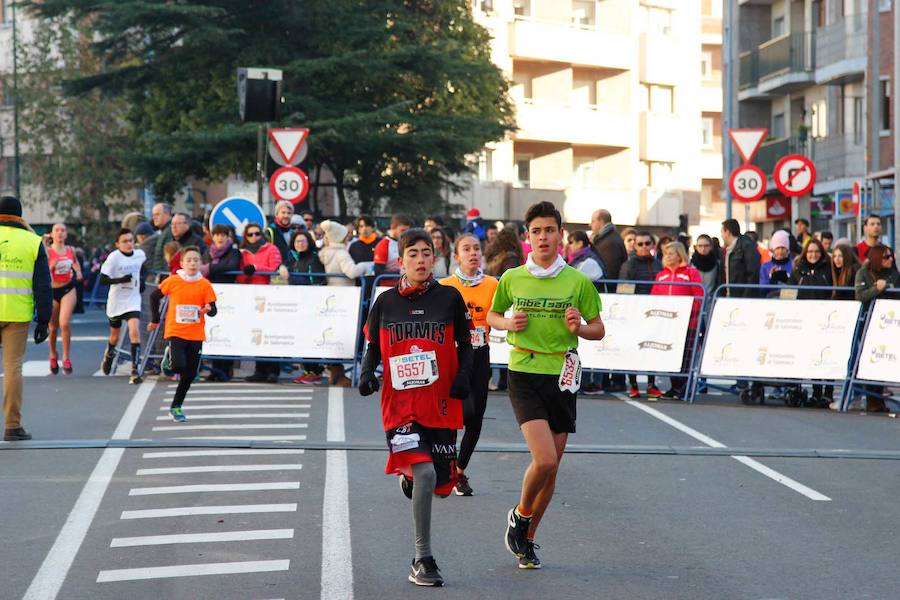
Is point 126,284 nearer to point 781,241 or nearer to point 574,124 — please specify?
point 781,241

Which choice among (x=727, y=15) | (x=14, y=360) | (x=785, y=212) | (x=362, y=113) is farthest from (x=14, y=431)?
(x=727, y=15)

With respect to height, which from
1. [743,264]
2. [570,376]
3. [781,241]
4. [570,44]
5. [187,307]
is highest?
[570,44]

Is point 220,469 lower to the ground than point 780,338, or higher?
lower

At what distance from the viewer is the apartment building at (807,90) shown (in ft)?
148

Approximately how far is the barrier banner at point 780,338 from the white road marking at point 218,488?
771 centimetres

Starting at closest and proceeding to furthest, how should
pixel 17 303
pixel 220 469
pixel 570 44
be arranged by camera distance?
pixel 220 469
pixel 17 303
pixel 570 44

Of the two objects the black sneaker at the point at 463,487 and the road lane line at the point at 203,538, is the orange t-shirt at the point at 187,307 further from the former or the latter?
the road lane line at the point at 203,538

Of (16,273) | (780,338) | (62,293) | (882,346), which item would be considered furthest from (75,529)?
(62,293)

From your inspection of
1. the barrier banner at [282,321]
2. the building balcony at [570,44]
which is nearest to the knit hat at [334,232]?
the barrier banner at [282,321]

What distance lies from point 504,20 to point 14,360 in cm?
5143

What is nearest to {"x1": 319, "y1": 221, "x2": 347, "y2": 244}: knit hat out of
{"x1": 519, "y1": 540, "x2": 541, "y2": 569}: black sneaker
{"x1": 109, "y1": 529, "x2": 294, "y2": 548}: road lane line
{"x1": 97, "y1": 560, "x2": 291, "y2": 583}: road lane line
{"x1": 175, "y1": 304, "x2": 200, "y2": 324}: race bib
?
{"x1": 175, "y1": 304, "x2": 200, "y2": 324}: race bib

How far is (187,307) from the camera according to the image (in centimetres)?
1516

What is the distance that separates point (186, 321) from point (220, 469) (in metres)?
3.35

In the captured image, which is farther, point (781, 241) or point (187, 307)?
point (781, 241)
